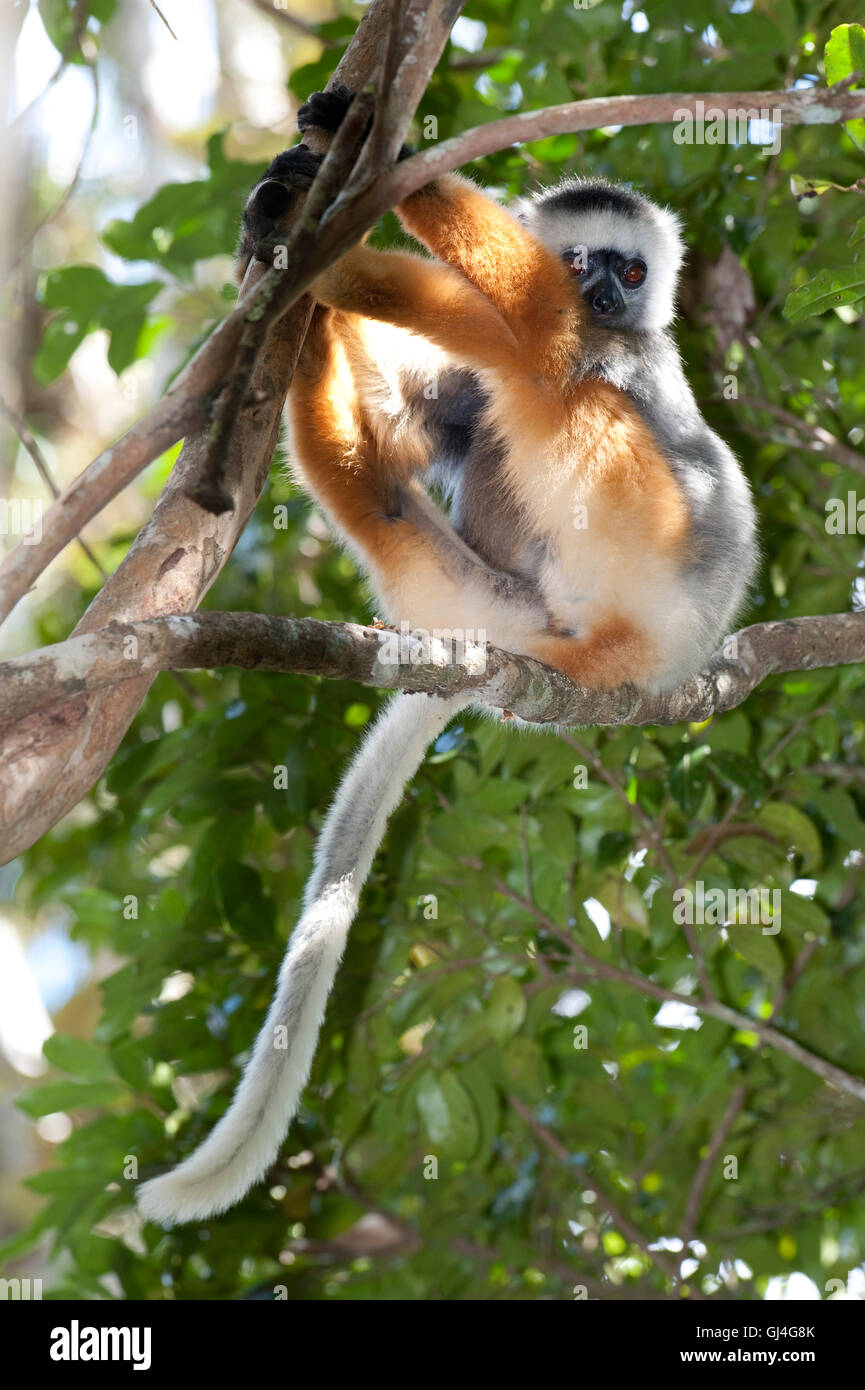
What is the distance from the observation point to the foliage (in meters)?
3.71

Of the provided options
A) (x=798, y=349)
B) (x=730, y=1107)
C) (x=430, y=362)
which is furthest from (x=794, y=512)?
(x=730, y=1107)

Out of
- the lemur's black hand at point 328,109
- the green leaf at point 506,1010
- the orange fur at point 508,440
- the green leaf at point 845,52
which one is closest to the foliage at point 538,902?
the green leaf at point 506,1010

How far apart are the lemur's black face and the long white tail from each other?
1358 millimetres

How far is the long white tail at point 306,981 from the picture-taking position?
2.54 meters

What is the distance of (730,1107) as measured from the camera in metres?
4.30

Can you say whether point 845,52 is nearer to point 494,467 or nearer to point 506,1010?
point 494,467

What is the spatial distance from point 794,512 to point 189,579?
277 centimetres

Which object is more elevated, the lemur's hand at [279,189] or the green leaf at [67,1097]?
the lemur's hand at [279,189]

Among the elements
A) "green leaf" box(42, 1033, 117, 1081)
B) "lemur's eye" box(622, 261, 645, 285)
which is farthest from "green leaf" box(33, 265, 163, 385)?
"green leaf" box(42, 1033, 117, 1081)

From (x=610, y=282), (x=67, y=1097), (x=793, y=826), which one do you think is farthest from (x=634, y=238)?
(x=67, y=1097)

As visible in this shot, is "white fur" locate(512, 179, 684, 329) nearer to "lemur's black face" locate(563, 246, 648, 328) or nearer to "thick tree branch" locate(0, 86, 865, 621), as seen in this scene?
"lemur's black face" locate(563, 246, 648, 328)

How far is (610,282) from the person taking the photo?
12.2 feet

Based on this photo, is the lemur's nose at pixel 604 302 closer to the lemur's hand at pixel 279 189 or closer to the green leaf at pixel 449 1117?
the lemur's hand at pixel 279 189

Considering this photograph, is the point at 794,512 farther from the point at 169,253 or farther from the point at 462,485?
the point at 169,253
